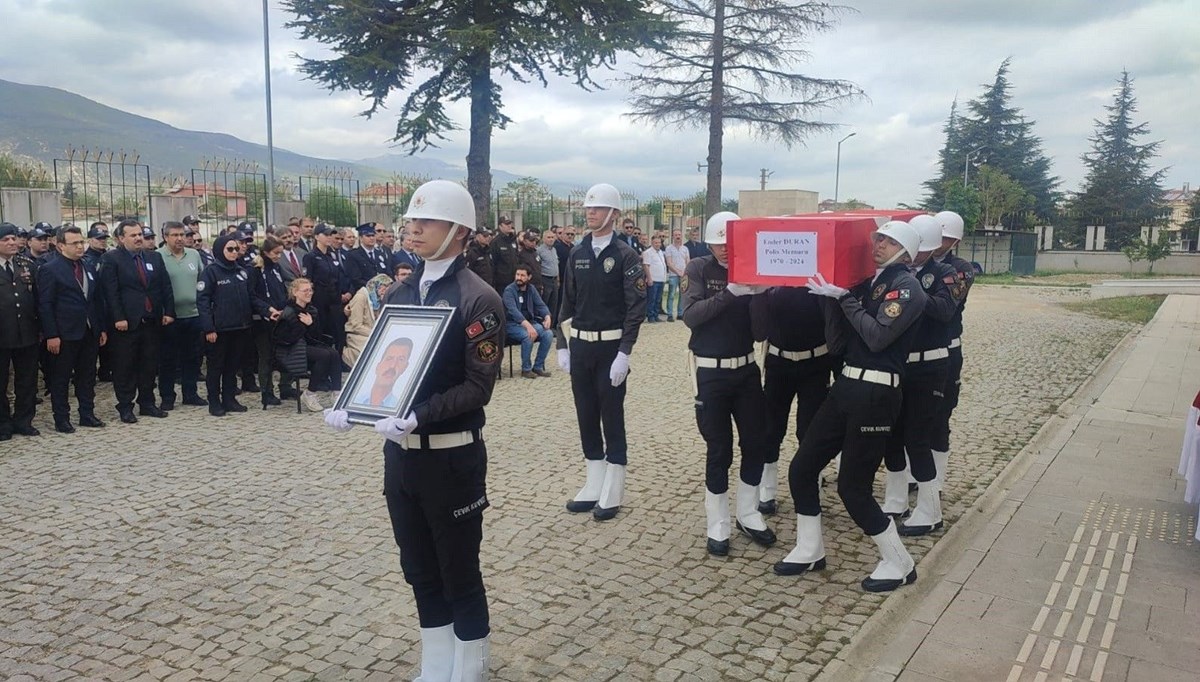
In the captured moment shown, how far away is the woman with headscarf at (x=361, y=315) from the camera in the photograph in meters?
9.57

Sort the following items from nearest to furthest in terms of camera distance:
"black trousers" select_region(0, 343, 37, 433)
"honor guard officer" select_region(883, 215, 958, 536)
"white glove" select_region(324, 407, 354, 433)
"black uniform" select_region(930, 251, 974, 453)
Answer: "white glove" select_region(324, 407, 354, 433)
"honor guard officer" select_region(883, 215, 958, 536)
"black uniform" select_region(930, 251, 974, 453)
"black trousers" select_region(0, 343, 37, 433)

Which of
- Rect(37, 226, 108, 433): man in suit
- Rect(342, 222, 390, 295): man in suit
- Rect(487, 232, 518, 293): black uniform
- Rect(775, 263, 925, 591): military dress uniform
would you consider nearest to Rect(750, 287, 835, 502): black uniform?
Rect(775, 263, 925, 591): military dress uniform

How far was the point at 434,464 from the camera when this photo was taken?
335 centimetres

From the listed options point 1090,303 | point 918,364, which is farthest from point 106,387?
point 1090,303

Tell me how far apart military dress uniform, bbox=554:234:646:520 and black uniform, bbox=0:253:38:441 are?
5.73 meters

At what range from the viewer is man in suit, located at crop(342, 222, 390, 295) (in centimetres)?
1091

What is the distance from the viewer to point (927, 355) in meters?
5.50

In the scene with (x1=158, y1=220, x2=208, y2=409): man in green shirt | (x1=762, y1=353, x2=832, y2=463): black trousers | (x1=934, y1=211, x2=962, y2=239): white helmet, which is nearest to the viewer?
(x1=762, y1=353, x2=832, y2=463): black trousers

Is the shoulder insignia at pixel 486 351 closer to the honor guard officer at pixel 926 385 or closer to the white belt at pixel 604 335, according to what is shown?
the white belt at pixel 604 335

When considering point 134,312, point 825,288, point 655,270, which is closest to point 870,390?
point 825,288

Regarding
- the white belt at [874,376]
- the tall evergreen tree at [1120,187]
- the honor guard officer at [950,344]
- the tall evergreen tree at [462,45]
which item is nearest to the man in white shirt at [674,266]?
the tall evergreen tree at [462,45]

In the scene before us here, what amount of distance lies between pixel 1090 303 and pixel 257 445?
25.3 meters

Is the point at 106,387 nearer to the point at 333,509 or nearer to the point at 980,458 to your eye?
the point at 333,509

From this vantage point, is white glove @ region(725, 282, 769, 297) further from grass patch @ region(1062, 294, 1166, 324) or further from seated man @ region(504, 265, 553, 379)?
grass patch @ region(1062, 294, 1166, 324)
